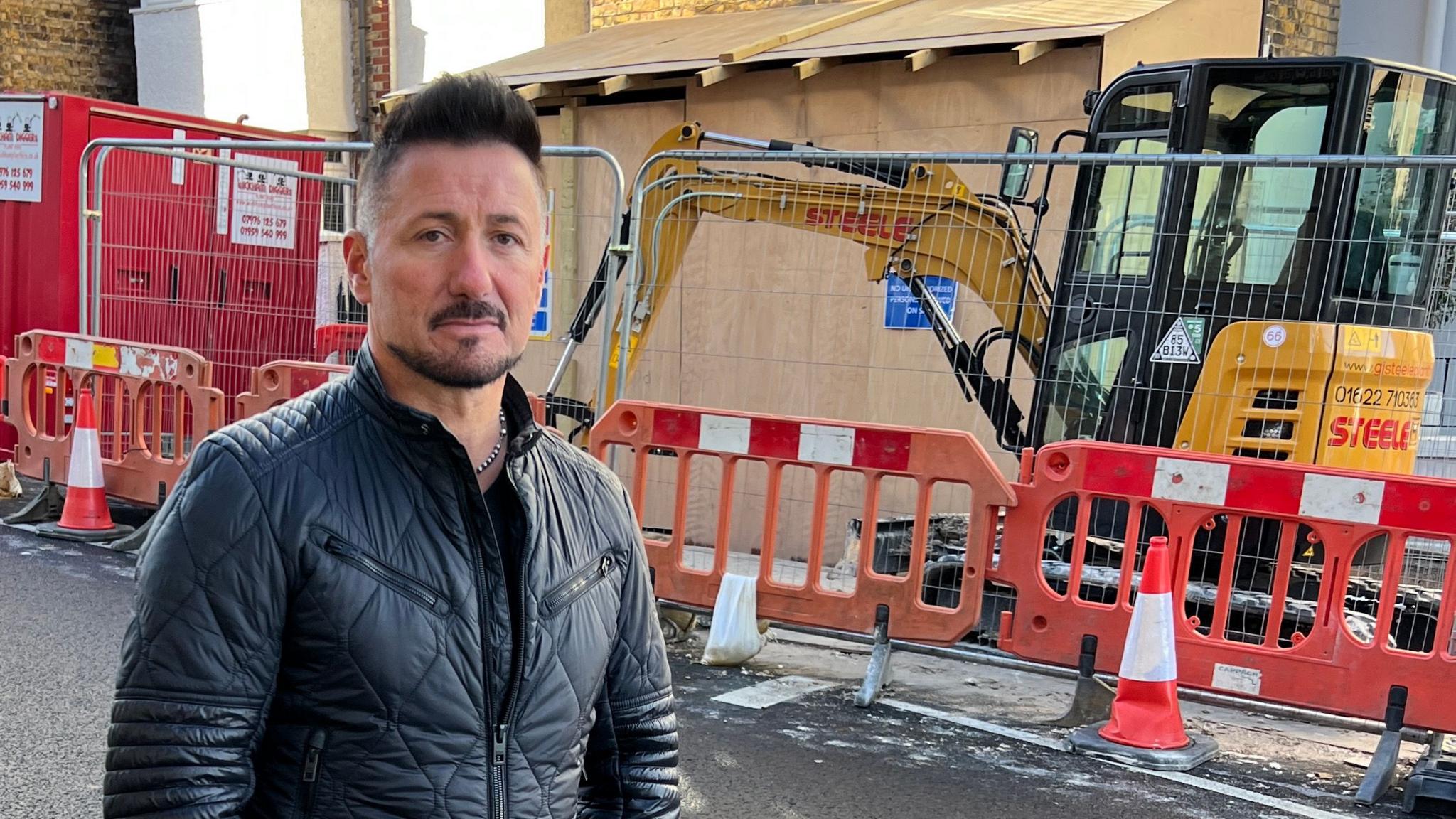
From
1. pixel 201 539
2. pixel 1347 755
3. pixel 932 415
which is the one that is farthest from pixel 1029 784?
pixel 932 415

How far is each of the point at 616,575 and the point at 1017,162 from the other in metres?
5.25

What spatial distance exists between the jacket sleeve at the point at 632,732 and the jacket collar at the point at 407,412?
265 millimetres

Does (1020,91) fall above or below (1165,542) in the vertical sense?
above

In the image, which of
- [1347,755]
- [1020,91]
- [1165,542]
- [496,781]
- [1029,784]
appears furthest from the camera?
[1020,91]

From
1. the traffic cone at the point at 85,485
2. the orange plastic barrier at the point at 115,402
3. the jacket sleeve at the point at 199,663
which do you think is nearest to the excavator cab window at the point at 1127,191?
the orange plastic barrier at the point at 115,402

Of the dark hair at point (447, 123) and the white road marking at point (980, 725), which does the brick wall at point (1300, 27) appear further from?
the dark hair at point (447, 123)

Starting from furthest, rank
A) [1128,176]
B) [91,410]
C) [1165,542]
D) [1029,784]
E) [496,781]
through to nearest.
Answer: [91,410] → [1128,176] → [1165,542] → [1029,784] → [496,781]

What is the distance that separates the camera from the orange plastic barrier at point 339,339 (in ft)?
34.0

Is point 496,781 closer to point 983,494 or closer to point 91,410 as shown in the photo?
point 983,494

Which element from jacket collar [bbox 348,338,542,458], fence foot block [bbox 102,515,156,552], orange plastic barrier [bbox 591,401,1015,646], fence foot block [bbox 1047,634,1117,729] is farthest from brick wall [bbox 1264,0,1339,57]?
jacket collar [bbox 348,338,542,458]

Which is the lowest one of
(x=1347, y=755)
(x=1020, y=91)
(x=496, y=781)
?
(x=1347, y=755)

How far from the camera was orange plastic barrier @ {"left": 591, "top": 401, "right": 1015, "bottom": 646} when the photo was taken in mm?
6043

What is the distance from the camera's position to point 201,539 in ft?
5.26

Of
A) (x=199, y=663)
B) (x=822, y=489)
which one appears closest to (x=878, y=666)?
(x=822, y=489)
